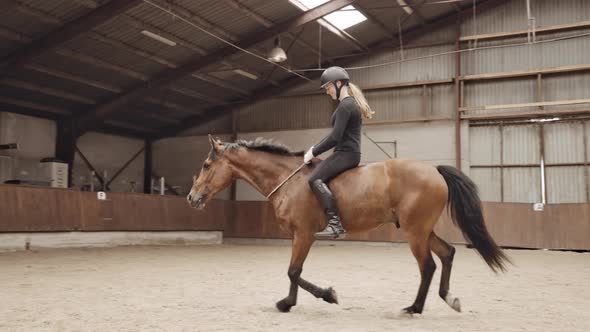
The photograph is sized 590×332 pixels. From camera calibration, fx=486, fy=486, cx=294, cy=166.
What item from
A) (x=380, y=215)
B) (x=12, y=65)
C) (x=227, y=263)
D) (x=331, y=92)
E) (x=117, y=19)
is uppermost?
(x=117, y=19)

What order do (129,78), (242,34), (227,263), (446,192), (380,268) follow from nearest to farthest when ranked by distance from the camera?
(446,192)
(380,268)
(227,263)
(242,34)
(129,78)

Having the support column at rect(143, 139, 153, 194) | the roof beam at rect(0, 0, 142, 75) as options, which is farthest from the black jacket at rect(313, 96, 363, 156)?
the support column at rect(143, 139, 153, 194)

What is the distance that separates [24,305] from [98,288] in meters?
1.37

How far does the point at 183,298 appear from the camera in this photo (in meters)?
5.67

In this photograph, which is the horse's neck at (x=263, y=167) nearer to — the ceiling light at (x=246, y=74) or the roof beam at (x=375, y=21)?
the roof beam at (x=375, y=21)

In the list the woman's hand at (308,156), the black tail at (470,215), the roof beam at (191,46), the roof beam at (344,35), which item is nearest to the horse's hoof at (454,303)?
the black tail at (470,215)

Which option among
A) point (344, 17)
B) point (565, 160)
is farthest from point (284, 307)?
point (565, 160)

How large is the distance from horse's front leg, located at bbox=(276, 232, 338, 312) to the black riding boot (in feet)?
0.57

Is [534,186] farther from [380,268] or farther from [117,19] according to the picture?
[117,19]

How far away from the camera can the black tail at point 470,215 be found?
5.00 metres

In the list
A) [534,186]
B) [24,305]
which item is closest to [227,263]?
[24,305]

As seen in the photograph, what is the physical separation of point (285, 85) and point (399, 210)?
54.2 feet

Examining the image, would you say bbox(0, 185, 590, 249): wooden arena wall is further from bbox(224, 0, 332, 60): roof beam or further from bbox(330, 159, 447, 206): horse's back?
bbox(330, 159, 447, 206): horse's back

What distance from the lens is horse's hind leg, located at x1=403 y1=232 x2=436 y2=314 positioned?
190 inches
